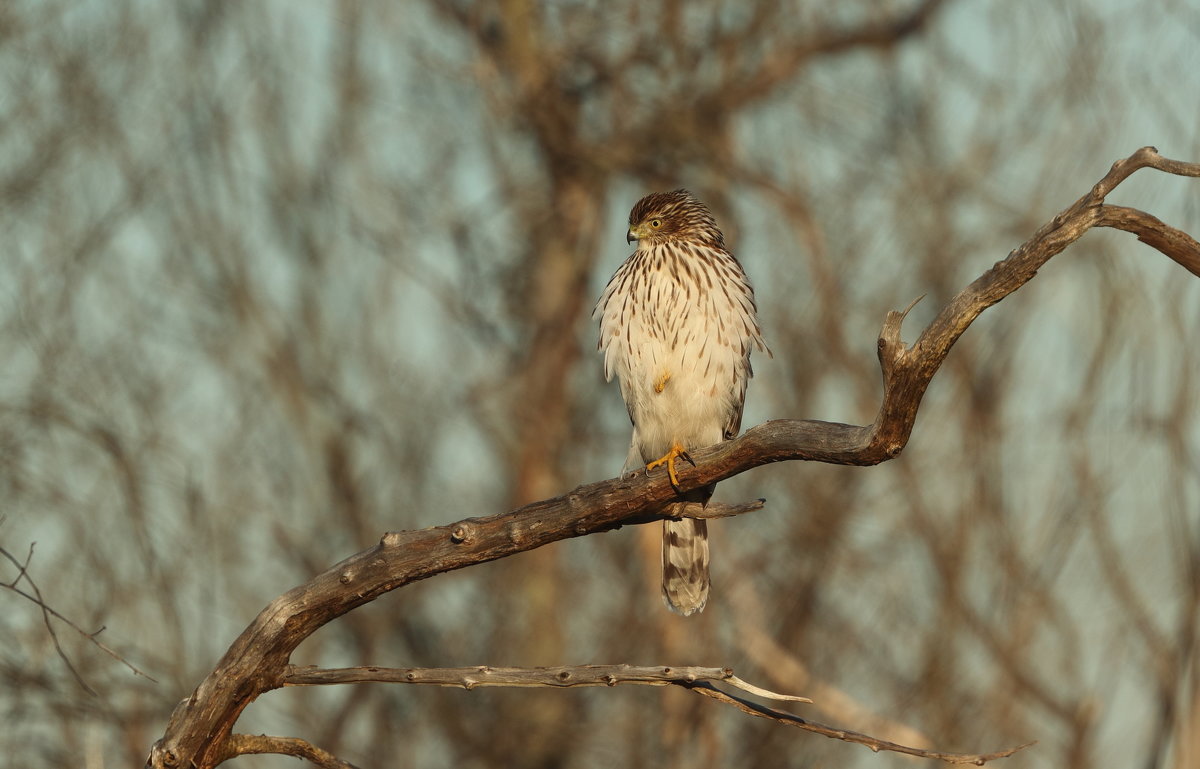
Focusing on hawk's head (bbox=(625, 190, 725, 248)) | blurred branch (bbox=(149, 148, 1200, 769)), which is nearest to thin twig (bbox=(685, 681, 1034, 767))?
blurred branch (bbox=(149, 148, 1200, 769))

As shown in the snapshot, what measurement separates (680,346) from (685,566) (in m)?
1.12

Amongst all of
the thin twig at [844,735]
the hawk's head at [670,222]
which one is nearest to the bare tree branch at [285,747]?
the thin twig at [844,735]

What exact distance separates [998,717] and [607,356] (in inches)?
225

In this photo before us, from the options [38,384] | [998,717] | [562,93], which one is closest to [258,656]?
[38,384]

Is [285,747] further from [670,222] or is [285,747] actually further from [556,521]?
[670,222]

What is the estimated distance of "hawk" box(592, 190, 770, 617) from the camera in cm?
651

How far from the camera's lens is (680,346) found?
649 centimetres

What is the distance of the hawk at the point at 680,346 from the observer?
6.51 metres

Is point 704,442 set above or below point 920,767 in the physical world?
below

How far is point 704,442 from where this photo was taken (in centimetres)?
680

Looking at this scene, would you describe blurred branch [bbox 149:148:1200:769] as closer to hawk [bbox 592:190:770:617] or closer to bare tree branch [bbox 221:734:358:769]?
bare tree branch [bbox 221:734:358:769]

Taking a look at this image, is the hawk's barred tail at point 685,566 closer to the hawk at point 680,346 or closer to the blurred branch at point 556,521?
the hawk at point 680,346

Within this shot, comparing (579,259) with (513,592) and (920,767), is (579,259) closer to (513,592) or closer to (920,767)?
(513,592)

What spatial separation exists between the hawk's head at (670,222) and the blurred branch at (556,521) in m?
2.54
